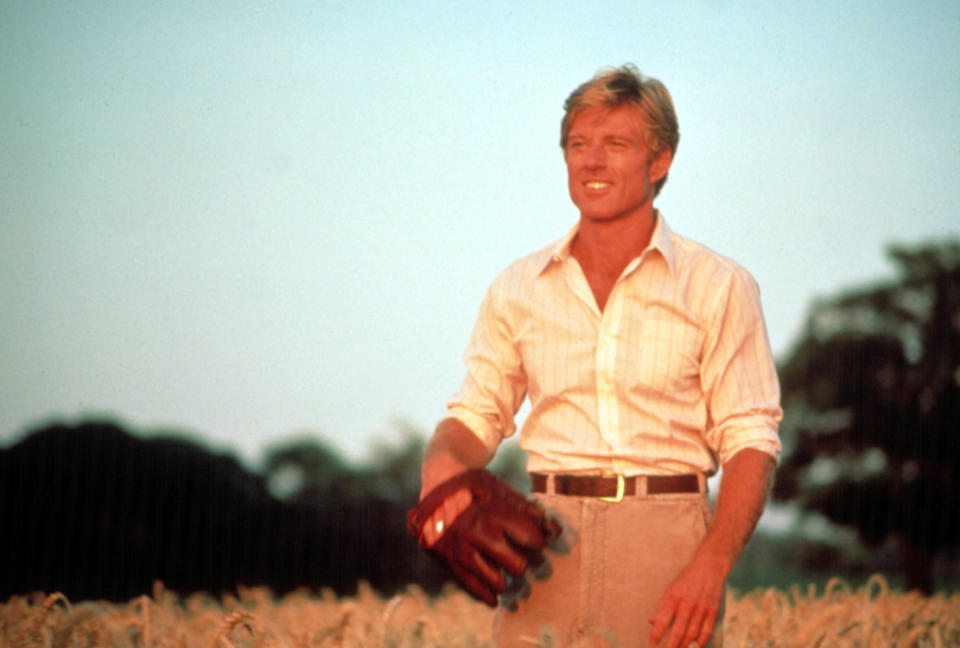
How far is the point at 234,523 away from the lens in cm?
1347

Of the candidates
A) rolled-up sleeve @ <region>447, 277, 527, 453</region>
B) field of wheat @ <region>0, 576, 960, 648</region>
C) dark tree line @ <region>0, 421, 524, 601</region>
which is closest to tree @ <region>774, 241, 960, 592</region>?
dark tree line @ <region>0, 421, 524, 601</region>

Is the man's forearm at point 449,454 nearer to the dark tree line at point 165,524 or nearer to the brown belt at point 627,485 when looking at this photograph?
the brown belt at point 627,485

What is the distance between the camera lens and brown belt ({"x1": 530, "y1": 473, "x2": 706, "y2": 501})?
3.45 meters

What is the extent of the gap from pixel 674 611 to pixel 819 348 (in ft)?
94.1

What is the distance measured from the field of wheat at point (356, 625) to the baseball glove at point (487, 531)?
22 cm

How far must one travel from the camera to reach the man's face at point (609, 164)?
3.62 m

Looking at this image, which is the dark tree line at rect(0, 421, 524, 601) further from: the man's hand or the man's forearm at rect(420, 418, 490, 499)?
the man's hand

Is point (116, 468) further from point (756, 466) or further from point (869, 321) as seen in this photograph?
point (869, 321)

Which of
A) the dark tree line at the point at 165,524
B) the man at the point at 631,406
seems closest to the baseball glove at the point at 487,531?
the man at the point at 631,406

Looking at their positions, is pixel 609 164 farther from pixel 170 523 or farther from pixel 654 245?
pixel 170 523

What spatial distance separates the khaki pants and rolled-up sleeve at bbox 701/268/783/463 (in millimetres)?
243

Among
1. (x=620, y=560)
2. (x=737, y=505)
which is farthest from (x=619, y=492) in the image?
(x=737, y=505)

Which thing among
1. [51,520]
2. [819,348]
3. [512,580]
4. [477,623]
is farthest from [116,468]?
[819,348]

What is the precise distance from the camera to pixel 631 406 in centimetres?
347
